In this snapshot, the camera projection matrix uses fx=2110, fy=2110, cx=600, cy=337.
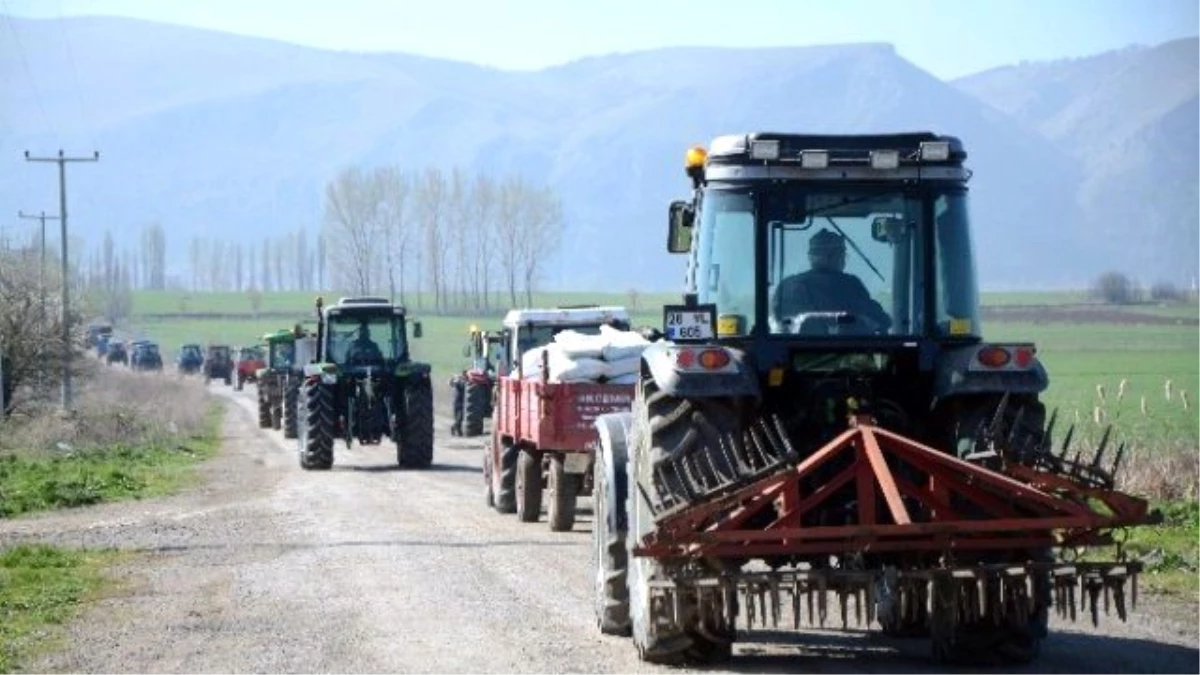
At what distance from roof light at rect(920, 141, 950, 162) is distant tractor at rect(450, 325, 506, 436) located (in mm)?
23535

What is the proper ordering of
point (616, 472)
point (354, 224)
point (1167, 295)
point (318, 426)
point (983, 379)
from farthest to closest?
point (354, 224) → point (1167, 295) → point (318, 426) → point (616, 472) → point (983, 379)

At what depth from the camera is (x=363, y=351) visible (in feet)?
119

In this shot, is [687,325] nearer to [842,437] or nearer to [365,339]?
[842,437]

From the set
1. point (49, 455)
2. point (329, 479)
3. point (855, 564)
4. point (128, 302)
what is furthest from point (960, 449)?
point (128, 302)

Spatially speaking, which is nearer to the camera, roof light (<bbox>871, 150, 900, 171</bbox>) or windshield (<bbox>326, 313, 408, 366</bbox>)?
roof light (<bbox>871, 150, 900, 171</bbox>)

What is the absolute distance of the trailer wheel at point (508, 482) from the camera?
79.9ft

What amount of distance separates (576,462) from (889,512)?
10.8 meters

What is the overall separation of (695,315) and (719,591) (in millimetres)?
1645

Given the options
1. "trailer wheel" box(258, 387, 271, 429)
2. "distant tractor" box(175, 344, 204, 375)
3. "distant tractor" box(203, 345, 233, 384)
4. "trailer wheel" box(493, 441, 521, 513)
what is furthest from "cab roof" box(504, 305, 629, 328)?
"distant tractor" box(175, 344, 204, 375)

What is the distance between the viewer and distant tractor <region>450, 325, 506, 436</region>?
37.5 meters

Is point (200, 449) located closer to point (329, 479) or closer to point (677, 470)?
point (329, 479)

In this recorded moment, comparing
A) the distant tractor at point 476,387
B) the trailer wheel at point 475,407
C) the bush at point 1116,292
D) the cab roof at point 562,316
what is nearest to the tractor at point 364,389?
the distant tractor at point 476,387

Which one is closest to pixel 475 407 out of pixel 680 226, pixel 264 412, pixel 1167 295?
pixel 264 412

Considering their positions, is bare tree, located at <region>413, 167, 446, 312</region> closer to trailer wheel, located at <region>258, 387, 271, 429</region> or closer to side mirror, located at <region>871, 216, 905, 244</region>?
trailer wheel, located at <region>258, 387, 271, 429</region>
